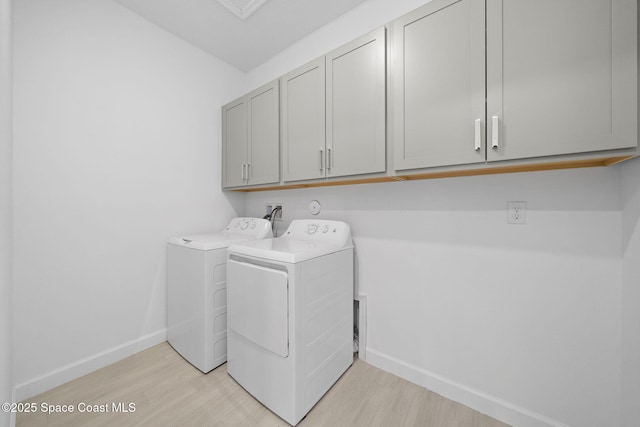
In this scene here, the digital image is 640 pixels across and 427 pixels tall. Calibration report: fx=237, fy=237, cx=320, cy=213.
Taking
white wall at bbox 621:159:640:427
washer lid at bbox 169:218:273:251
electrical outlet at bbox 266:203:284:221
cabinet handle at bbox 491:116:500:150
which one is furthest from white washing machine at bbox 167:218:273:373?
white wall at bbox 621:159:640:427

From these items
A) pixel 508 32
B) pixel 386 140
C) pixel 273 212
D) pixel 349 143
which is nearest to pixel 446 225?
pixel 386 140

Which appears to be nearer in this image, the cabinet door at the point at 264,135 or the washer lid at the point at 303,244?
the washer lid at the point at 303,244

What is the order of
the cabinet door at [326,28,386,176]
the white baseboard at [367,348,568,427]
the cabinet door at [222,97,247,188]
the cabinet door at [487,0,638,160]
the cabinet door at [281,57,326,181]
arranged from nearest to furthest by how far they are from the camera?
the cabinet door at [487,0,638,160] → the white baseboard at [367,348,568,427] → the cabinet door at [326,28,386,176] → the cabinet door at [281,57,326,181] → the cabinet door at [222,97,247,188]

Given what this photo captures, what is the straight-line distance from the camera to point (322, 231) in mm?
1756

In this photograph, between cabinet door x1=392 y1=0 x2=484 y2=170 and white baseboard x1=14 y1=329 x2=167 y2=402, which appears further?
white baseboard x1=14 y1=329 x2=167 y2=402

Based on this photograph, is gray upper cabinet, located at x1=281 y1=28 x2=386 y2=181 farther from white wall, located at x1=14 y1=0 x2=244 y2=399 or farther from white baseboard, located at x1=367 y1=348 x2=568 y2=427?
white baseboard, located at x1=367 y1=348 x2=568 y2=427

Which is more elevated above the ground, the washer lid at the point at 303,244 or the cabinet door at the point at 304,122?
the cabinet door at the point at 304,122

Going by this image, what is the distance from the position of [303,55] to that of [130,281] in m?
2.35

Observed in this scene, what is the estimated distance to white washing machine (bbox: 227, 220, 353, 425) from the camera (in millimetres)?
1215

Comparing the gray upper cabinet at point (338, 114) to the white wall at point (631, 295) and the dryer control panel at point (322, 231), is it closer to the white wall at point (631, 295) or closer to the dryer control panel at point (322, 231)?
the dryer control panel at point (322, 231)

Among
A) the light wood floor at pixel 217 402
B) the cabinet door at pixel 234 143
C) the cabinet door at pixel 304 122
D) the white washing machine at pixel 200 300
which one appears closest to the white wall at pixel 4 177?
the light wood floor at pixel 217 402

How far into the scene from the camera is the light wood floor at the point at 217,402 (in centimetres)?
125

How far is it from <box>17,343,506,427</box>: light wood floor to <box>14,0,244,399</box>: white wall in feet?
0.75

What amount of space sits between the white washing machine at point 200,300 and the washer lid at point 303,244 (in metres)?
0.22
